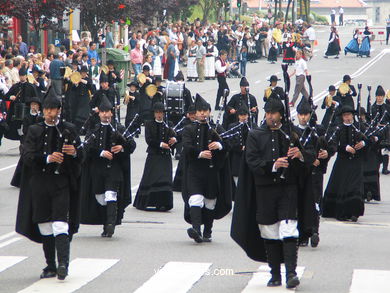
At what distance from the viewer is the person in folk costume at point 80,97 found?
27.9m

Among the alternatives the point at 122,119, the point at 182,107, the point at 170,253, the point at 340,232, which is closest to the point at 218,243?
the point at 170,253

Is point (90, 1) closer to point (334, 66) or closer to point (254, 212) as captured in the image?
point (334, 66)

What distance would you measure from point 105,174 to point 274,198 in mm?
3956

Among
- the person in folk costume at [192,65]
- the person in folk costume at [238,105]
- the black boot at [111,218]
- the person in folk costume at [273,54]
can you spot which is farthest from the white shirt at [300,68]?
the black boot at [111,218]

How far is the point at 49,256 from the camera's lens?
38.1 feet

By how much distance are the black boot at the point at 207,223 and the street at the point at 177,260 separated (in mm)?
133

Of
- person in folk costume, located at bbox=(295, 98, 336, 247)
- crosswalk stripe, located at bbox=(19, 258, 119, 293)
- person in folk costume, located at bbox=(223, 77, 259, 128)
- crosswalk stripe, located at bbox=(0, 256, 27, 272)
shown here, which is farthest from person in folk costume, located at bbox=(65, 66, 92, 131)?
crosswalk stripe, located at bbox=(19, 258, 119, 293)

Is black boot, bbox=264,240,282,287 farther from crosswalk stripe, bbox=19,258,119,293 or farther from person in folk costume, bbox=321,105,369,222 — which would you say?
person in folk costume, bbox=321,105,369,222

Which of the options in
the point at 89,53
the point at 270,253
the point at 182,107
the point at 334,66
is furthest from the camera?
the point at 334,66

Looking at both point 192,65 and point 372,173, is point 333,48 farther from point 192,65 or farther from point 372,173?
point 372,173

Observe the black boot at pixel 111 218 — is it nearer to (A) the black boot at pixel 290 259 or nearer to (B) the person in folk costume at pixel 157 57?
(A) the black boot at pixel 290 259

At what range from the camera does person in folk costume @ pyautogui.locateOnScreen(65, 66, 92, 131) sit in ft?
91.6

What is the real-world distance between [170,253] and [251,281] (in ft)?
6.53

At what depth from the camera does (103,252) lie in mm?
13445
